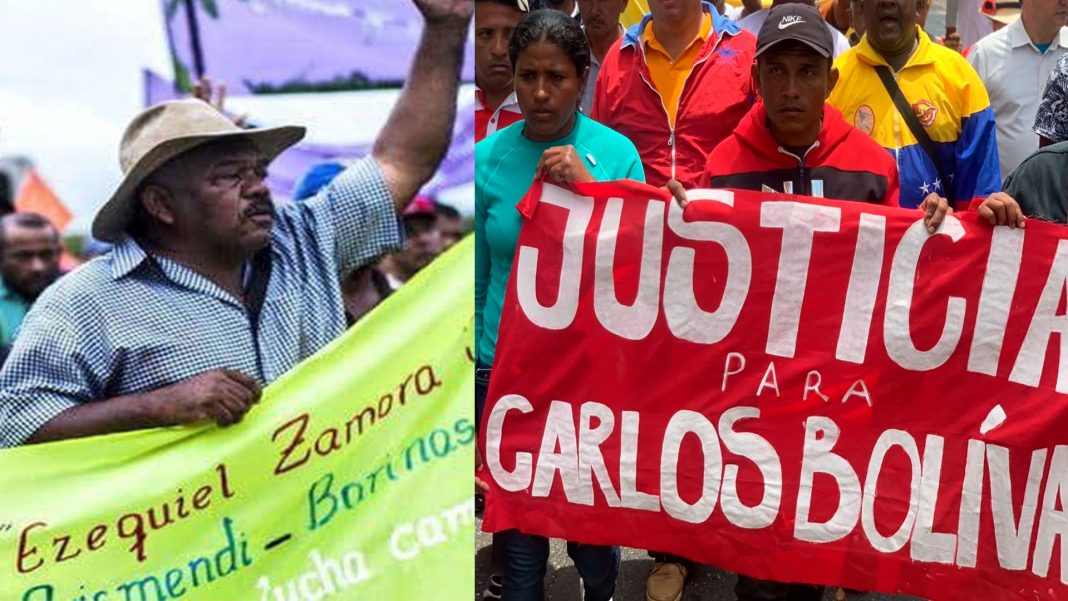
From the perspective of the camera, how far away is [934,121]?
4.07 metres

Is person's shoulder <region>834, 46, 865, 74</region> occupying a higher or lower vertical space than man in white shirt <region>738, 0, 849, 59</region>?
higher

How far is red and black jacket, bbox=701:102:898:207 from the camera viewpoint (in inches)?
130

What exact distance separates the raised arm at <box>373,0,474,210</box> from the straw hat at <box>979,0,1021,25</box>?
5.89 meters

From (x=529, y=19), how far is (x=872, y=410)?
1404mm

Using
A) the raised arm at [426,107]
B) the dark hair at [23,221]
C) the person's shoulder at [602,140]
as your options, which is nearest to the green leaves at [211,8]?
the raised arm at [426,107]

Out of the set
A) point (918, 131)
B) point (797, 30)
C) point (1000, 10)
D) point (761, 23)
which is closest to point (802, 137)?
point (797, 30)

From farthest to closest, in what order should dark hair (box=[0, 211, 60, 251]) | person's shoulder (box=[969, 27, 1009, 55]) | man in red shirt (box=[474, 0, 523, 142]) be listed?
1. person's shoulder (box=[969, 27, 1009, 55])
2. man in red shirt (box=[474, 0, 523, 142])
3. dark hair (box=[0, 211, 60, 251])

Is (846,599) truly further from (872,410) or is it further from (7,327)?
(7,327)

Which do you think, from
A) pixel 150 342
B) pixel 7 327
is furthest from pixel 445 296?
pixel 7 327

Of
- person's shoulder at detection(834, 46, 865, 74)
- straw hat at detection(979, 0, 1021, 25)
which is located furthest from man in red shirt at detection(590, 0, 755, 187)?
straw hat at detection(979, 0, 1021, 25)

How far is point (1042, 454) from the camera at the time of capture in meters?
3.11

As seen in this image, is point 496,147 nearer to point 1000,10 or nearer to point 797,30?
point 797,30

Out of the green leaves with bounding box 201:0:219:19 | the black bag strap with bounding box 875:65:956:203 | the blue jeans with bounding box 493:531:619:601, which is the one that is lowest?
the blue jeans with bounding box 493:531:619:601

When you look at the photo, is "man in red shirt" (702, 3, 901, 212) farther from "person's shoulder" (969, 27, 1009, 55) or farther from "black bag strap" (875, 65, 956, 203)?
"person's shoulder" (969, 27, 1009, 55)
